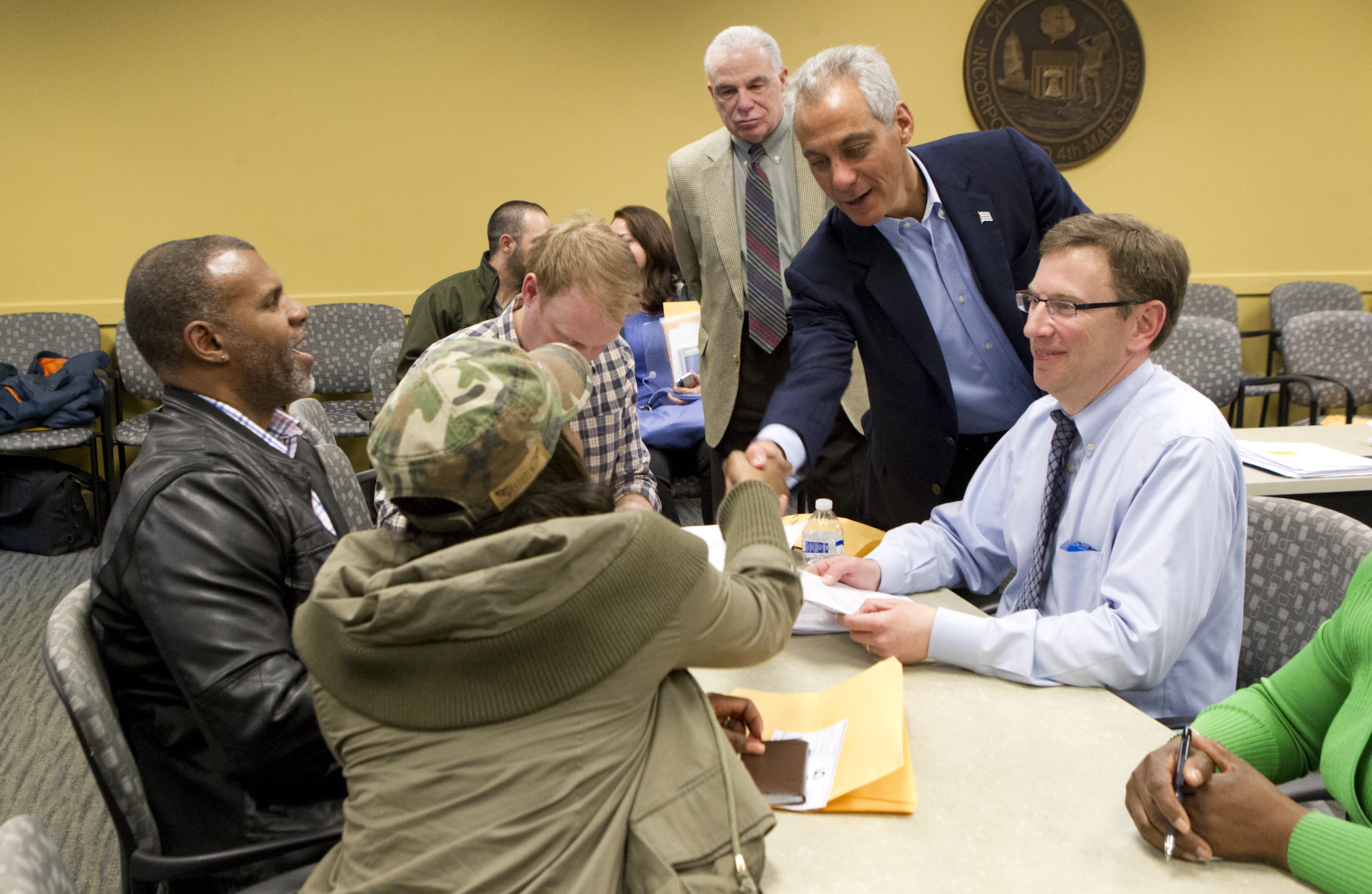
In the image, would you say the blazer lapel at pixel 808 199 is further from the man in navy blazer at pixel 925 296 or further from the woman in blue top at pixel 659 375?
the woman in blue top at pixel 659 375

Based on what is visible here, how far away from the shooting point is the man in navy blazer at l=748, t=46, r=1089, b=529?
2.20m

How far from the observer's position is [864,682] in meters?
1.38

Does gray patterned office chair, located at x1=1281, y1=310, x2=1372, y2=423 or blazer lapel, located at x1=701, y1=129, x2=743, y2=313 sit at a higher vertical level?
blazer lapel, located at x1=701, y1=129, x2=743, y2=313

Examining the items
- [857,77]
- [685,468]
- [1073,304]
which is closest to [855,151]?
[857,77]

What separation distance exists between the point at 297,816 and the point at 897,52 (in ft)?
17.8

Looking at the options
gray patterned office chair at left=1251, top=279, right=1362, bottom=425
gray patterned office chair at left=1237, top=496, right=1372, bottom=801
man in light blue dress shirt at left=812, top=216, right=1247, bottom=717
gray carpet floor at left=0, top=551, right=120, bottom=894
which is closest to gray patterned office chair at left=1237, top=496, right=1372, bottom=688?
gray patterned office chair at left=1237, top=496, right=1372, bottom=801

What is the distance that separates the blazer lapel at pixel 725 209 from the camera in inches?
125

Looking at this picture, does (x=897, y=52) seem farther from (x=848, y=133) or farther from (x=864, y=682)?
(x=864, y=682)

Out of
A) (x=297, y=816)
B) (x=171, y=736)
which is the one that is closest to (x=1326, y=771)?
(x=297, y=816)

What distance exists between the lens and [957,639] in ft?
4.78

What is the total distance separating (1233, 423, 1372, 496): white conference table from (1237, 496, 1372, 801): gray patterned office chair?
27.0 inches

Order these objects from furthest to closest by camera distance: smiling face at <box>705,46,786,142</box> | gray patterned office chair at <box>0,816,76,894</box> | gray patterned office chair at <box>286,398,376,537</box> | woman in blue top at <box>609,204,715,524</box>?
woman in blue top at <box>609,204,715,524</box> < smiling face at <box>705,46,786,142</box> < gray patterned office chair at <box>286,398,376,537</box> < gray patterned office chair at <box>0,816,76,894</box>

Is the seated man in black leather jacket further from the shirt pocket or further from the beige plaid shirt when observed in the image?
the shirt pocket

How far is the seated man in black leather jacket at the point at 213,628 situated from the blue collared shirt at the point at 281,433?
2 centimetres
